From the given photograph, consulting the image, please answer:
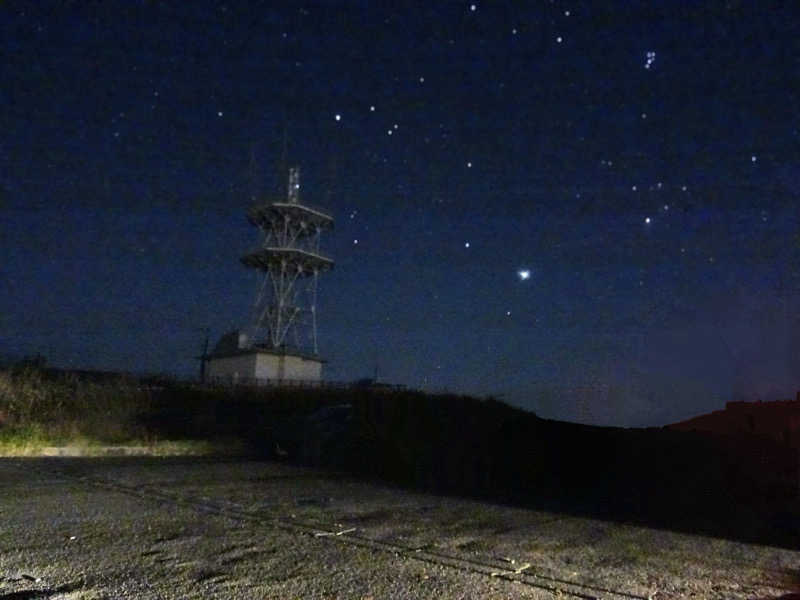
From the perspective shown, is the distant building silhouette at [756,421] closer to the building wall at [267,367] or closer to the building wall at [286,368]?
the building wall at [267,367]

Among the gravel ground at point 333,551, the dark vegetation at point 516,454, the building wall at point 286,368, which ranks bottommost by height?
the gravel ground at point 333,551

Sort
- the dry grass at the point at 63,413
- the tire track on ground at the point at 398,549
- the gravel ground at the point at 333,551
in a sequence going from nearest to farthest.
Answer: the gravel ground at the point at 333,551, the tire track on ground at the point at 398,549, the dry grass at the point at 63,413

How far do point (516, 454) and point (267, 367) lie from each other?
99.1 ft

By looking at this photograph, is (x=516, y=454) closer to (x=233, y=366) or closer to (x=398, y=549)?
(x=398, y=549)

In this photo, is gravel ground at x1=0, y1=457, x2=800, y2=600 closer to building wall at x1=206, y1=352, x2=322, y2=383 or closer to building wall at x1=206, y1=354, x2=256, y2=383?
building wall at x1=206, y1=352, x2=322, y2=383

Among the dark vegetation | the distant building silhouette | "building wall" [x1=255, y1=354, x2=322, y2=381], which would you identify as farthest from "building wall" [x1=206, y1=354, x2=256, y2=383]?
the distant building silhouette

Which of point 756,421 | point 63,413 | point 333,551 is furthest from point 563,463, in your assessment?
point 63,413

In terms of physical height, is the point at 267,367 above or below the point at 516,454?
above

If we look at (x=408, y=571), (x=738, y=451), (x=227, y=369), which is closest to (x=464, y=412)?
(x=738, y=451)

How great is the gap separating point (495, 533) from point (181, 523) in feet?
9.76

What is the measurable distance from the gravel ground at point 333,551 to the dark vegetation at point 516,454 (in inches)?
59.8

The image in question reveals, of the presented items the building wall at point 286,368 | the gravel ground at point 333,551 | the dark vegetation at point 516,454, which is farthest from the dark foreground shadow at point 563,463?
the building wall at point 286,368

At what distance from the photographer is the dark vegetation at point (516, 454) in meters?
9.13

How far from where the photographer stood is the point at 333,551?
5527mm
